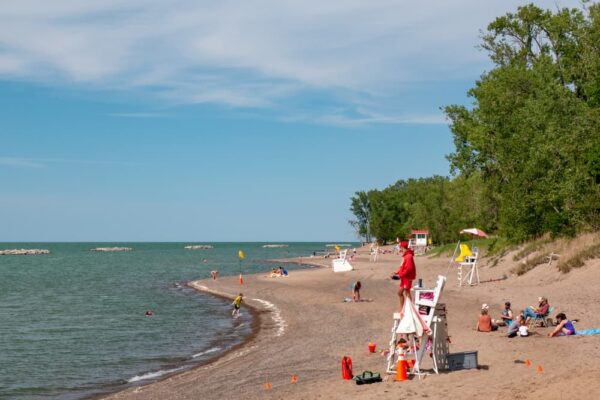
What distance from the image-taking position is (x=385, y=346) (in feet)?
73.9

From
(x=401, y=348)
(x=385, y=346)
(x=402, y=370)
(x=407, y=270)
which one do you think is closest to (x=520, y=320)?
(x=385, y=346)

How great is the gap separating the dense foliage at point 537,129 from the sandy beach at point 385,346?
15.9 ft

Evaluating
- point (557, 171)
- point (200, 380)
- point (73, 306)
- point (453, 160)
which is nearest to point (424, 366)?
point (200, 380)

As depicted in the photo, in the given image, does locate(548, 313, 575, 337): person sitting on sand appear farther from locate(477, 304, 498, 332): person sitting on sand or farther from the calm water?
the calm water

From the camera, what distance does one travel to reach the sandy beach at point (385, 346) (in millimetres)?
14078

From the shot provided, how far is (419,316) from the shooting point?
15.2 meters

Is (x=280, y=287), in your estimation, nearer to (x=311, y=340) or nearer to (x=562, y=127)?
(x=562, y=127)

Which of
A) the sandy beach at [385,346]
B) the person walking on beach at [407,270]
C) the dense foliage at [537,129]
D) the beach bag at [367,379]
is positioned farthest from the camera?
the dense foliage at [537,129]

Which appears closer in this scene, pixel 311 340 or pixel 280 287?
pixel 311 340

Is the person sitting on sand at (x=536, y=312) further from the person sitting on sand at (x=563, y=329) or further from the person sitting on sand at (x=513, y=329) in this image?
the person sitting on sand at (x=563, y=329)

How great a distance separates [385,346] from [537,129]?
1055 inches

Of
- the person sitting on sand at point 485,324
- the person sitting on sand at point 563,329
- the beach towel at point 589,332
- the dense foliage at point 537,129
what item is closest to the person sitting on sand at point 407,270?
the person sitting on sand at point 563,329

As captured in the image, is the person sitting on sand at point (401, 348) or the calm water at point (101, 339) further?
the calm water at point (101, 339)

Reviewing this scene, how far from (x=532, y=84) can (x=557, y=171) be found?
8.83 metres
